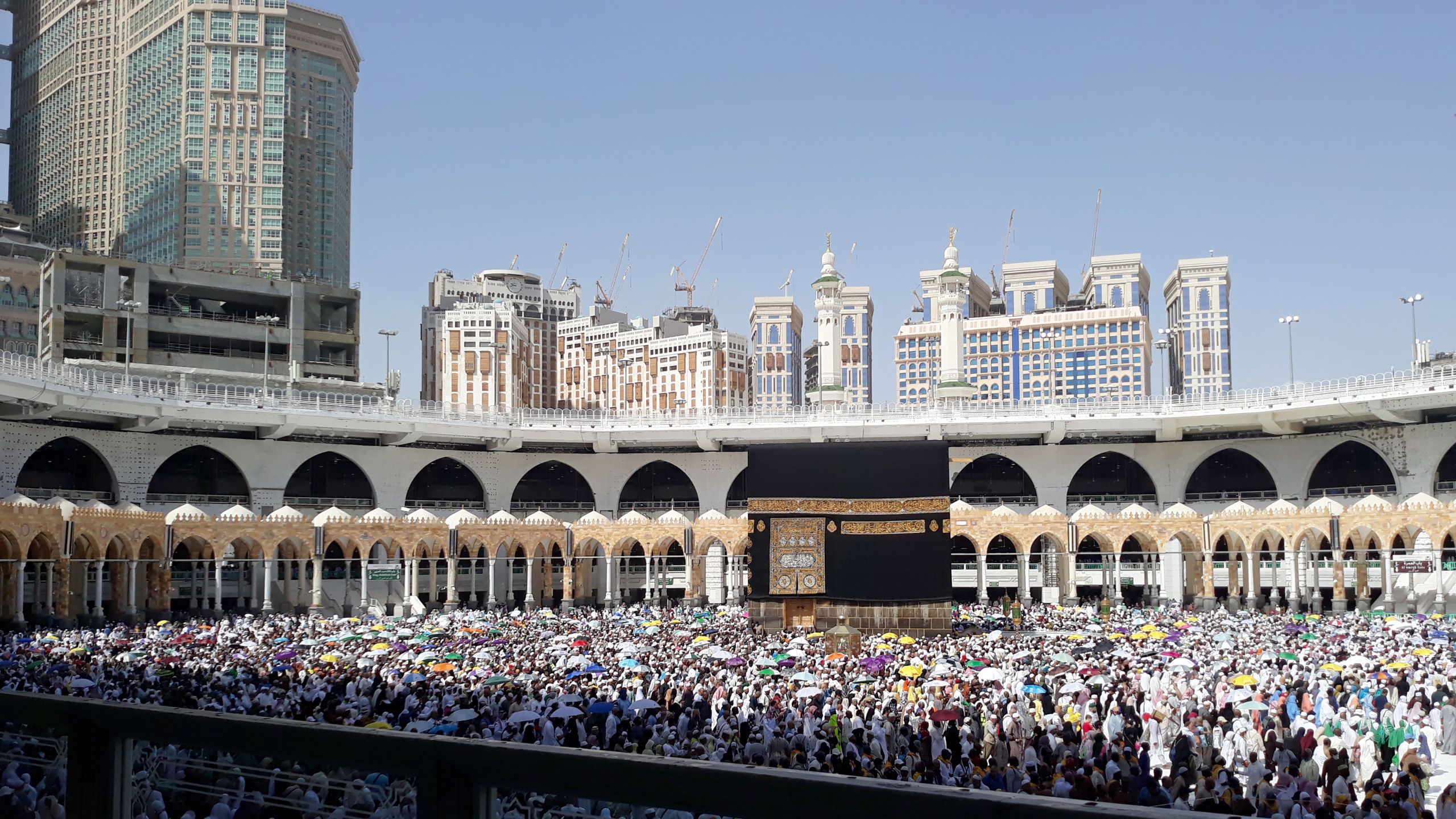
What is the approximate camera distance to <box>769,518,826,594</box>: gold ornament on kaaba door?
30.1m

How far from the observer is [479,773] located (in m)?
2.30

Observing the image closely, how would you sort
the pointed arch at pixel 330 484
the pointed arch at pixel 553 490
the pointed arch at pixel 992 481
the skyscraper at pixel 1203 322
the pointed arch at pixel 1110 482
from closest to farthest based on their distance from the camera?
the pointed arch at pixel 330 484 < the pointed arch at pixel 1110 482 < the pointed arch at pixel 992 481 < the pointed arch at pixel 553 490 < the skyscraper at pixel 1203 322

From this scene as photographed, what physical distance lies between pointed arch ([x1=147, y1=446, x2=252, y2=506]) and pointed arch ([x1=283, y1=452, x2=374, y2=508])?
1920 millimetres

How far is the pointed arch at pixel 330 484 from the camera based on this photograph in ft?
146

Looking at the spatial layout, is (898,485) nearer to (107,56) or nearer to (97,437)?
(97,437)

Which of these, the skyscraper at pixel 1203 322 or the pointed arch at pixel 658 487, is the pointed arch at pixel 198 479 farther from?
the skyscraper at pixel 1203 322

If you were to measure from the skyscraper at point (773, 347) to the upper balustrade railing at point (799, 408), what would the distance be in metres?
82.0

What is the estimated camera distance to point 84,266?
6062 centimetres

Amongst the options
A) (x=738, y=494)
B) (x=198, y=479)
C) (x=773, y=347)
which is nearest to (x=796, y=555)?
(x=738, y=494)

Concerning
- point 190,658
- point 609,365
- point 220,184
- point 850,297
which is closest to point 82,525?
point 190,658

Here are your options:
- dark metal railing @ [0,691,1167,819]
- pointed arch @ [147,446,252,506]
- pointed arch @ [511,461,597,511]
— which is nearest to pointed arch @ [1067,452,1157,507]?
pointed arch @ [511,461,597,511]

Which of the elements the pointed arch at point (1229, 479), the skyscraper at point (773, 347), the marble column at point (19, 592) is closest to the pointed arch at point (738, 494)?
the pointed arch at point (1229, 479)

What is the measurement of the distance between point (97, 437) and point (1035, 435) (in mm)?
31163

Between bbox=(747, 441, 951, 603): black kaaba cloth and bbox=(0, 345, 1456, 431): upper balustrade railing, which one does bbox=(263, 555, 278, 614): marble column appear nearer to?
bbox=(0, 345, 1456, 431): upper balustrade railing
